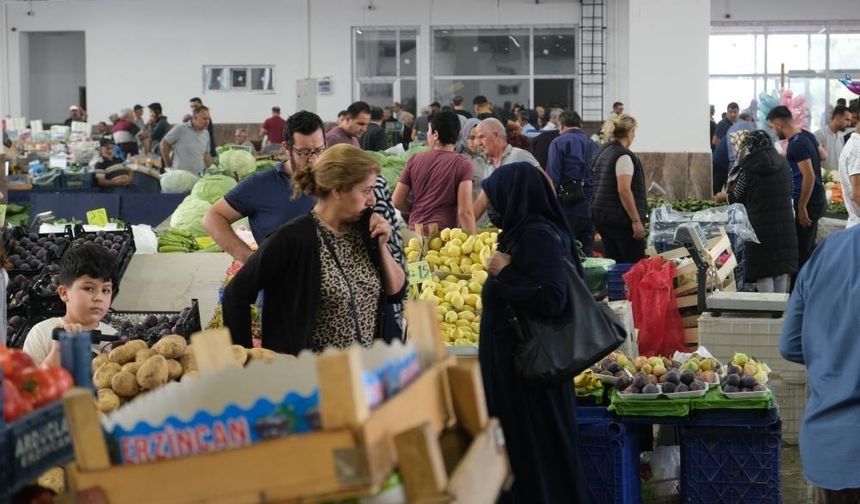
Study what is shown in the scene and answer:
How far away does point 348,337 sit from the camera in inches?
154

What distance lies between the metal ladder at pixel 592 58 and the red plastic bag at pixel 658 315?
51.0 ft

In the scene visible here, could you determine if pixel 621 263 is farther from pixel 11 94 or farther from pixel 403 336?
pixel 11 94

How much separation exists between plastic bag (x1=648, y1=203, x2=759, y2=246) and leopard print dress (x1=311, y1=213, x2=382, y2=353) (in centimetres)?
452

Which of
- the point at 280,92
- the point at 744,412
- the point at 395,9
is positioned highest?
the point at 395,9

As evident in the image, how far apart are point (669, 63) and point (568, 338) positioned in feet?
32.7

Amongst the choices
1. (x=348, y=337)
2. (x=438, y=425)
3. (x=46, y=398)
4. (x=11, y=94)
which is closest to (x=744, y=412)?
(x=348, y=337)

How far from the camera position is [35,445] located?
6.33ft

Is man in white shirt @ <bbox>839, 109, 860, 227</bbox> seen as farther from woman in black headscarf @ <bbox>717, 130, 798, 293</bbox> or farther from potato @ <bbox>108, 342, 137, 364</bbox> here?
potato @ <bbox>108, 342, 137, 364</bbox>

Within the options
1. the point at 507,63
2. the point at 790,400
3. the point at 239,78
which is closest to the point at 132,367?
the point at 790,400

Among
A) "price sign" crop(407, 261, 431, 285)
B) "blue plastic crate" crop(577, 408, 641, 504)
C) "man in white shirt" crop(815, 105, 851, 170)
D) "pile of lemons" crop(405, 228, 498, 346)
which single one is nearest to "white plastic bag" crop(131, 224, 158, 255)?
"pile of lemons" crop(405, 228, 498, 346)

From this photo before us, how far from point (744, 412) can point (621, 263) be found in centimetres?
393

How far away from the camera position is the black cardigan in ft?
12.7

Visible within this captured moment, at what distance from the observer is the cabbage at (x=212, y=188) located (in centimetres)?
1052

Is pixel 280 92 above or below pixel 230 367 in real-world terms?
above
